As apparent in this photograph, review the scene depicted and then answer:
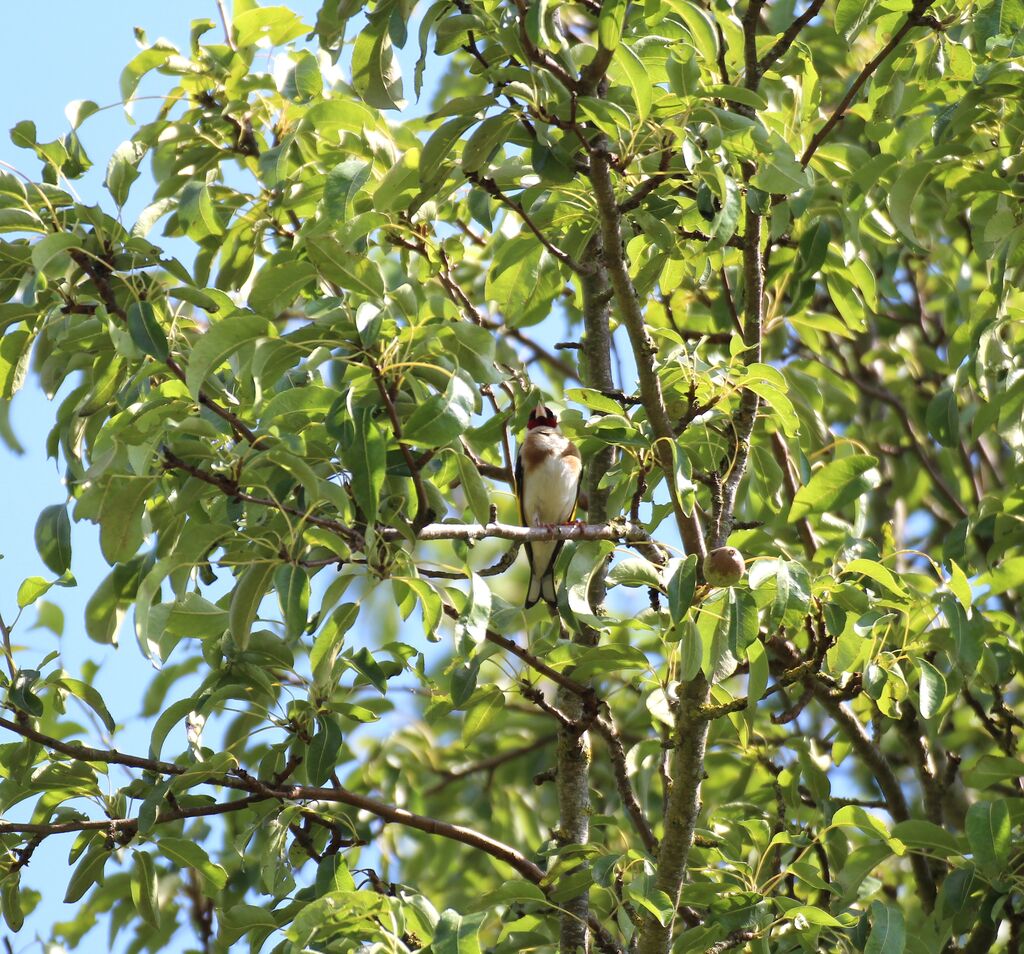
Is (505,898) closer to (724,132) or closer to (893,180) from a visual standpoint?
(724,132)

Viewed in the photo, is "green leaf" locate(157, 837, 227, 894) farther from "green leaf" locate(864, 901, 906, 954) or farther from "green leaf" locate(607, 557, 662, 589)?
"green leaf" locate(864, 901, 906, 954)

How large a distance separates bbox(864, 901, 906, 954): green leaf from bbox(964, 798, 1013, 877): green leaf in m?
0.47

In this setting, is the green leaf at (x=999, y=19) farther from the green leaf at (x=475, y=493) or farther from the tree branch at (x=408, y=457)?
the tree branch at (x=408, y=457)

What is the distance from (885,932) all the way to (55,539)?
247 cm

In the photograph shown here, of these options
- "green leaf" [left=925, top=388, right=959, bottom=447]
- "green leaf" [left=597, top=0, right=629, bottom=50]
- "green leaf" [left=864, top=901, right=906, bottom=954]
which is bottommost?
"green leaf" [left=864, top=901, right=906, bottom=954]

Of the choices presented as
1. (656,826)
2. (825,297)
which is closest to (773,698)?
(656,826)

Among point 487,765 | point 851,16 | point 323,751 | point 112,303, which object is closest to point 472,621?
point 323,751

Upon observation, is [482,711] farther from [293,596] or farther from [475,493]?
[293,596]

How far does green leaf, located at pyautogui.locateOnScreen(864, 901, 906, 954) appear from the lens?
10.8 feet

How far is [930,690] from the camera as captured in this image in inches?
144

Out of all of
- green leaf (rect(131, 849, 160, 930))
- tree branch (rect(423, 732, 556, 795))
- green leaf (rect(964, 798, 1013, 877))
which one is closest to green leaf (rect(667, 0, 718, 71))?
green leaf (rect(964, 798, 1013, 877))

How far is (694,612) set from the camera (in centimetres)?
349

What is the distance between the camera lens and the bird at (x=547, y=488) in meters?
5.62

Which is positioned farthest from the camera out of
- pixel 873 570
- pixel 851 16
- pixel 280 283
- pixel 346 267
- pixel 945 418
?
pixel 945 418
